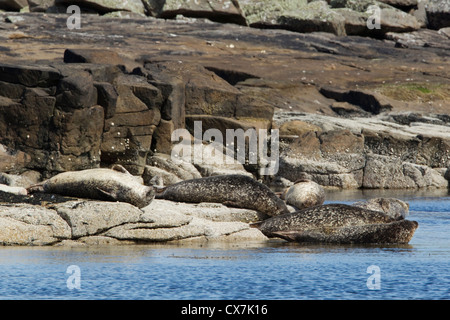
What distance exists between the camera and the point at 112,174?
12.6 meters

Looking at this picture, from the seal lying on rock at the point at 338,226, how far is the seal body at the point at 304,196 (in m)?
1.82

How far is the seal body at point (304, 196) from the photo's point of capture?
14.8 meters

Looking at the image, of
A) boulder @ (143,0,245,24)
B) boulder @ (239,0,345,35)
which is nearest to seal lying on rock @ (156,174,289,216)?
boulder @ (143,0,245,24)

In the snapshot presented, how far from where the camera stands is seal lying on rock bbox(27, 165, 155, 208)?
12.4 meters

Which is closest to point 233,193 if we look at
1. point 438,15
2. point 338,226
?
point 338,226

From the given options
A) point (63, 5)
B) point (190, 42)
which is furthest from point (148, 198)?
point (63, 5)

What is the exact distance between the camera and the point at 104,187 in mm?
12469

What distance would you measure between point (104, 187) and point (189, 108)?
13.6 meters

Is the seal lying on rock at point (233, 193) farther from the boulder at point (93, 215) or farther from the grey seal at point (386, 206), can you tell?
the boulder at point (93, 215)

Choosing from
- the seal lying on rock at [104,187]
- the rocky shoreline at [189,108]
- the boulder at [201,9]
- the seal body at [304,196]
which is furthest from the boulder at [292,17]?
the seal lying on rock at [104,187]

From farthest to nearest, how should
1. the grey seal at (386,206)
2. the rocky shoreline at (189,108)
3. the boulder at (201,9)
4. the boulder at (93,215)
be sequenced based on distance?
the boulder at (201,9)
the grey seal at (386,206)
the rocky shoreline at (189,108)
the boulder at (93,215)

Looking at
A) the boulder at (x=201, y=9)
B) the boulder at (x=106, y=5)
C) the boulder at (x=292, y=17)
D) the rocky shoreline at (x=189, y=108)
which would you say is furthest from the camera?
the boulder at (x=292, y=17)
